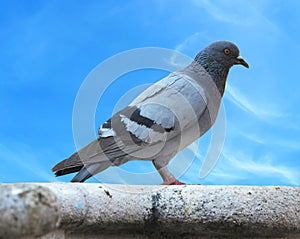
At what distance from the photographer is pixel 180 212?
2.40 m

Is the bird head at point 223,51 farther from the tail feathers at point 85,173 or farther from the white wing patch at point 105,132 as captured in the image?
the tail feathers at point 85,173

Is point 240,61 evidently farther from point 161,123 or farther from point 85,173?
point 85,173

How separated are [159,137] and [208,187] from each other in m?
1.21

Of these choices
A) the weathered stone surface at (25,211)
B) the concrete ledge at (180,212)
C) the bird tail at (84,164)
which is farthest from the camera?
the bird tail at (84,164)

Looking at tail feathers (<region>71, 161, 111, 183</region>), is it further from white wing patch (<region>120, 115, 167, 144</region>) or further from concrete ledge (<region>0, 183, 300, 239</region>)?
concrete ledge (<region>0, 183, 300, 239</region>)

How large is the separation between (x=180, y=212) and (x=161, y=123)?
1.34 metres

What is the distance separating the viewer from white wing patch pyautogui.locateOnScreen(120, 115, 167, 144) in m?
3.57

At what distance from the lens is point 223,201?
2.35 m

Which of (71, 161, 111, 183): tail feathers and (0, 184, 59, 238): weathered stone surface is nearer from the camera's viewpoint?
(0, 184, 59, 238): weathered stone surface

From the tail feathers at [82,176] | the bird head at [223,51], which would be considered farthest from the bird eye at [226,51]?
the tail feathers at [82,176]

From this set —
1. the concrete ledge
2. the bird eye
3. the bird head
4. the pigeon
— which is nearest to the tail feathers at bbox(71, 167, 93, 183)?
the pigeon

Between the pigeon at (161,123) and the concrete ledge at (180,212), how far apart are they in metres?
0.84

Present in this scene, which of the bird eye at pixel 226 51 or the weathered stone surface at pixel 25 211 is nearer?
the weathered stone surface at pixel 25 211

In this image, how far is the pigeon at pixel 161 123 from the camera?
133 inches
